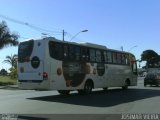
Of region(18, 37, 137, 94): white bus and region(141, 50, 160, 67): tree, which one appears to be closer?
region(18, 37, 137, 94): white bus

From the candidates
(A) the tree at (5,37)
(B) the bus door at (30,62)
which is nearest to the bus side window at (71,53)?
(B) the bus door at (30,62)

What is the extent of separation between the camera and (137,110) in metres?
16.3

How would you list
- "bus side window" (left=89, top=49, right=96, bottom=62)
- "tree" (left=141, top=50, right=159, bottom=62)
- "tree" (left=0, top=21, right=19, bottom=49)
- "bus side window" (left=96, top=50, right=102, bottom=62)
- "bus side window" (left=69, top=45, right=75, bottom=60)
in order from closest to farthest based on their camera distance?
"bus side window" (left=69, top=45, right=75, bottom=60) < "bus side window" (left=89, top=49, right=96, bottom=62) < "bus side window" (left=96, top=50, right=102, bottom=62) < "tree" (left=0, top=21, right=19, bottom=49) < "tree" (left=141, top=50, right=159, bottom=62)

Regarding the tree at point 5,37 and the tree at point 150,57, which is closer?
the tree at point 5,37

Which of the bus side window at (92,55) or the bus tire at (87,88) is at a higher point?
the bus side window at (92,55)

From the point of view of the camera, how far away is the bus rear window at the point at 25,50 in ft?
76.0

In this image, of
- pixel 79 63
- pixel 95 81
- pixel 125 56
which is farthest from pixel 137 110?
pixel 125 56

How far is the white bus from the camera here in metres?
22.5

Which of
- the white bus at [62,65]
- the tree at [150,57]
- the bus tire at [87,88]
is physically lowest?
Result: the bus tire at [87,88]

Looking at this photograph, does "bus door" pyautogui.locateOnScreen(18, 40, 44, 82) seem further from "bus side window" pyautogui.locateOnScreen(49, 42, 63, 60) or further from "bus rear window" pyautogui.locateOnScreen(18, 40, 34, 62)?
"bus side window" pyautogui.locateOnScreen(49, 42, 63, 60)

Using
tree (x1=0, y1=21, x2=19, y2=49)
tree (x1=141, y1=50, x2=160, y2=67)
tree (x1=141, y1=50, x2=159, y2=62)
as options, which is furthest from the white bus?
tree (x1=141, y1=50, x2=159, y2=62)

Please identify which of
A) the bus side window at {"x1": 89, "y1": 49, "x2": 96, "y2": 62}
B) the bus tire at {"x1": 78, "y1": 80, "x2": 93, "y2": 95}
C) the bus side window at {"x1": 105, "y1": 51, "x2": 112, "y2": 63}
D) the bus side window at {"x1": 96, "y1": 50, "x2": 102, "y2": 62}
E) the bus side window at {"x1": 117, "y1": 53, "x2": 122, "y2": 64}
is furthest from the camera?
the bus side window at {"x1": 117, "y1": 53, "x2": 122, "y2": 64}

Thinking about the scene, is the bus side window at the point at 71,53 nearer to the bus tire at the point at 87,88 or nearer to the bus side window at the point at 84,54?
the bus side window at the point at 84,54

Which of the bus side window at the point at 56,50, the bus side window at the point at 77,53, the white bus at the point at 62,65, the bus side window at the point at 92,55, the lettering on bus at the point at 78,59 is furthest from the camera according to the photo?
the bus side window at the point at 92,55
